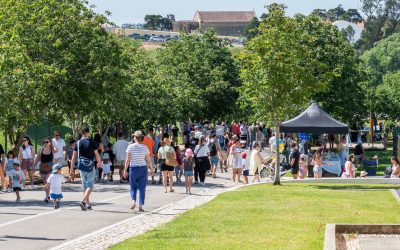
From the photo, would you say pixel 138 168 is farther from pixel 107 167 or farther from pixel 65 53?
pixel 65 53

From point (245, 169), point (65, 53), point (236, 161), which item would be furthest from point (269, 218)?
point (65, 53)

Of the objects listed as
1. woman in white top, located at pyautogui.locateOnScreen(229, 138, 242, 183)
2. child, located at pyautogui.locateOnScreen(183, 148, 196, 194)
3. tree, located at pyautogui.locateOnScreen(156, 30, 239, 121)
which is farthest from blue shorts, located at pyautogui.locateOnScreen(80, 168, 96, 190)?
tree, located at pyautogui.locateOnScreen(156, 30, 239, 121)

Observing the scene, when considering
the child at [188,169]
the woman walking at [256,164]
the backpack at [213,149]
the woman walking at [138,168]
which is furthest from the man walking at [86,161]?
the backpack at [213,149]

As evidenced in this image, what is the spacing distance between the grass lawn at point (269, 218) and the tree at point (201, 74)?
30.4 meters

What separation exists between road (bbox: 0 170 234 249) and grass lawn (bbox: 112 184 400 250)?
1333 mm

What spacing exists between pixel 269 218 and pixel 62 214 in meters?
4.12

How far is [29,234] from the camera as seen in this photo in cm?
1611

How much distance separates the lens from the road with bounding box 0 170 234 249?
15672 mm

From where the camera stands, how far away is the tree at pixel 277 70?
96.9 feet

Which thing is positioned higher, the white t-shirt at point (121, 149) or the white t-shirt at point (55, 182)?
the white t-shirt at point (121, 149)

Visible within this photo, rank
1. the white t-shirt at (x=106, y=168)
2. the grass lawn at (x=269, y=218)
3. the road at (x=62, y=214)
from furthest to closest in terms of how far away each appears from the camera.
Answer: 1. the white t-shirt at (x=106, y=168)
2. the road at (x=62, y=214)
3. the grass lawn at (x=269, y=218)

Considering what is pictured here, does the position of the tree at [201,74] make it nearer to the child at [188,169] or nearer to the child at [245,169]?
the child at [245,169]

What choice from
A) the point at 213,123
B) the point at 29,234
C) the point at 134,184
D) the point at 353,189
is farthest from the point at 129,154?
the point at 213,123

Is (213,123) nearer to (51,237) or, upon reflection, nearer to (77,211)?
(77,211)
